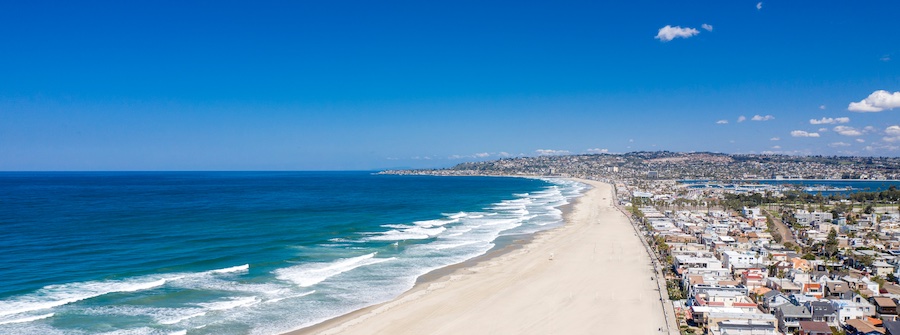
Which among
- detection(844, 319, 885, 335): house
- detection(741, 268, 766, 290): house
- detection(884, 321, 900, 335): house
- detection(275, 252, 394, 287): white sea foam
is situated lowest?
detection(844, 319, 885, 335): house

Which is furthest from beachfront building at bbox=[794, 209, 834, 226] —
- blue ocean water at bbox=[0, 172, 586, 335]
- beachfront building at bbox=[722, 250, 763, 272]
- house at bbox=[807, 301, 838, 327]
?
house at bbox=[807, 301, 838, 327]

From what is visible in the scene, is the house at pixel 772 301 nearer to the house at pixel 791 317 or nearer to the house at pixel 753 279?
the house at pixel 791 317

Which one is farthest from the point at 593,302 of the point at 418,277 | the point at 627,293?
the point at 418,277

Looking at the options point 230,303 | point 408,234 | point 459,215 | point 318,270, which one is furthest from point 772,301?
point 459,215

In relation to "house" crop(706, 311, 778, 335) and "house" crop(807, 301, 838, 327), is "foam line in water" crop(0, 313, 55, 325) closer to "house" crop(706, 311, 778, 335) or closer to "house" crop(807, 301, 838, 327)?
"house" crop(706, 311, 778, 335)

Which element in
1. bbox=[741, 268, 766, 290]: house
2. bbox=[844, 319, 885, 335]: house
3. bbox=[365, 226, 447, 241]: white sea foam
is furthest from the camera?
bbox=[365, 226, 447, 241]: white sea foam

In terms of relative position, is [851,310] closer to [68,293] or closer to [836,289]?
[836,289]

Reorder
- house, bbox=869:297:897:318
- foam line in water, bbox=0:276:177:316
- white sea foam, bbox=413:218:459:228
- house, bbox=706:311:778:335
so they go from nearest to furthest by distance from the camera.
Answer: house, bbox=706:311:778:335 → foam line in water, bbox=0:276:177:316 → house, bbox=869:297:897:318 → white sea foam, bbox=413:218:459:228
